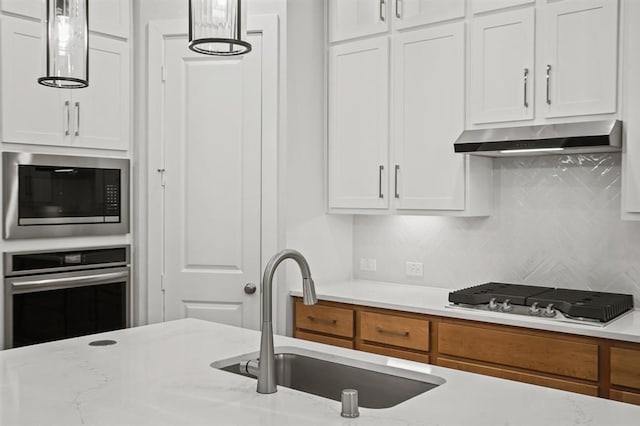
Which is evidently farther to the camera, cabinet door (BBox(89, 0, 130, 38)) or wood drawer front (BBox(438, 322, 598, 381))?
cabinet door (BBox(89, 0, 130, 38))

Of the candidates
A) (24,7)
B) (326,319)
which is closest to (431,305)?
(326,319)

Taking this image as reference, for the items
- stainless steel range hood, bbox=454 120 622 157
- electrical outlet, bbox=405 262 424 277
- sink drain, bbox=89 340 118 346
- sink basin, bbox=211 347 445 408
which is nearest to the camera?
sink basin, bbox=211 347 445 408

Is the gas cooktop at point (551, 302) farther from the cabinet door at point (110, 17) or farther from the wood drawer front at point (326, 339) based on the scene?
the cabinet door at point (110, 17)

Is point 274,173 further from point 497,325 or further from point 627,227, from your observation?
point 627,227

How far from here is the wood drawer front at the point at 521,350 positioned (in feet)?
8.58

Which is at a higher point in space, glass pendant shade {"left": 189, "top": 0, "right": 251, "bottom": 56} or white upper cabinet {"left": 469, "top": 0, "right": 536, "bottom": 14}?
white upper cabinet {"left": 469, "top": 0, "right": 536, "bottom": 14}

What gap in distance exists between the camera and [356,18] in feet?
12.3

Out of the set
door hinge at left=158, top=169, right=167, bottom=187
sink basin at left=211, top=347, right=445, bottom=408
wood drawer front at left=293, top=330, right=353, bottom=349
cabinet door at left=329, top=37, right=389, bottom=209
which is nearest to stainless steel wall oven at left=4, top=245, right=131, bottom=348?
door hinge at left=158, top=169, right=167, bottom=187

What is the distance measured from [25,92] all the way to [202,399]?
225 cm

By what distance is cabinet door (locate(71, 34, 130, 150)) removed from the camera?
3.39m

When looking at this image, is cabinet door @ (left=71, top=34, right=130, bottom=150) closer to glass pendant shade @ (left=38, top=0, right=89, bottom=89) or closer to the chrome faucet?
glass pendant shade @ (left=38, top=0, right=89, bottom=89)

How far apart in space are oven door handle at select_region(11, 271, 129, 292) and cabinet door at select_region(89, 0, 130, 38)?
1.39 meters

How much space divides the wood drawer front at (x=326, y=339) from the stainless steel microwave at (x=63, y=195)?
120 centimetres

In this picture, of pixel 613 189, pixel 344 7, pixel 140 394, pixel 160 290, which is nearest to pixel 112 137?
pixel 160 290
